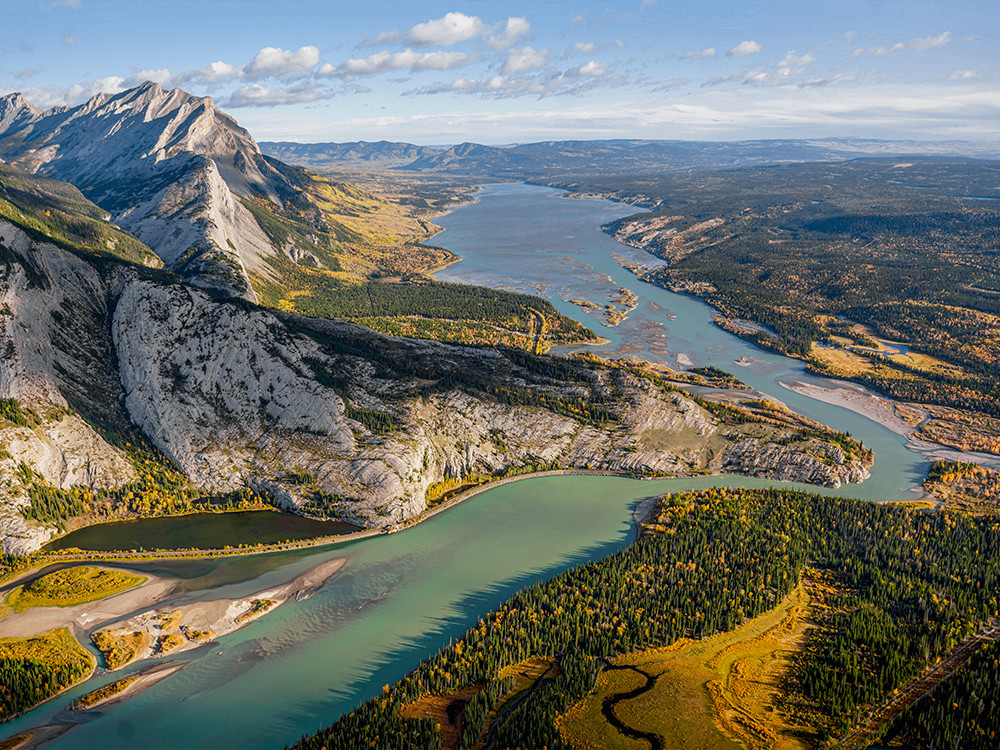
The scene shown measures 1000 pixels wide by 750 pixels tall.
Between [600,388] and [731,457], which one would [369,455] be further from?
[731,457]

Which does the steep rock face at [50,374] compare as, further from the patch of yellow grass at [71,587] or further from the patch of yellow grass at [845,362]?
the patch of yellow grass at [845,362]

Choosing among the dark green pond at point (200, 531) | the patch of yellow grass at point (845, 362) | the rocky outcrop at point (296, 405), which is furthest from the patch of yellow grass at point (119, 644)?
the patch of yellow grass at point (845, 362)

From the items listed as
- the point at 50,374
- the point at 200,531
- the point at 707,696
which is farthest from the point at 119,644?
the point at 707,696

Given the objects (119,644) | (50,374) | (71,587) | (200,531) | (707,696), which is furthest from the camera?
(50,374)

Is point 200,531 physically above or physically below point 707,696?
above

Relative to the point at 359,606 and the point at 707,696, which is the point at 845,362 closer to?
the point at 707,696

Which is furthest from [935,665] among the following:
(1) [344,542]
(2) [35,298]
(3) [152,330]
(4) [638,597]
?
(2) [35,298]

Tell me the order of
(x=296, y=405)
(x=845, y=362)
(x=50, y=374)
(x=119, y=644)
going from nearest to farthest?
1. (x=119, y=644)
2. (x=50, y=374)
3. (x=296, y=405)
4. (x=845, y=362)
